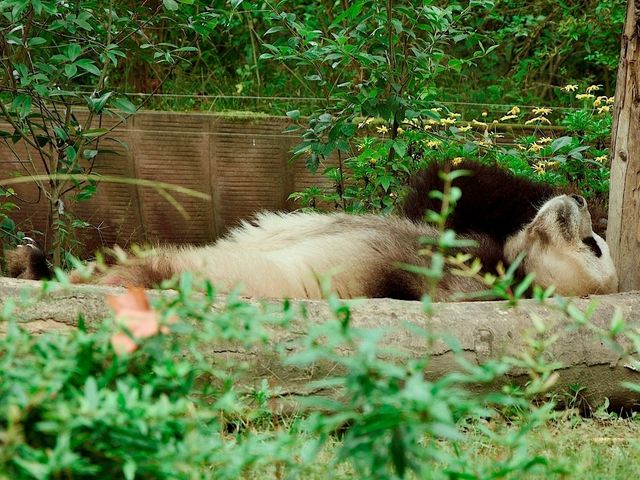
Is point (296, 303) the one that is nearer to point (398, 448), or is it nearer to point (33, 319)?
point (33, 319)

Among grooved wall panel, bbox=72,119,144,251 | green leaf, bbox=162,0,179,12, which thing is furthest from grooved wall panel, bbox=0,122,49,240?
green leaf, bbox=162,0,179,12

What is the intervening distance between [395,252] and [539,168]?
1.22m

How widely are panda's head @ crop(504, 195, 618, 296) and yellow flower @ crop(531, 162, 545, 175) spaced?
795 mm

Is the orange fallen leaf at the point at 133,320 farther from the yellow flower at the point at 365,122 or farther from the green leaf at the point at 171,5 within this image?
the yellow flower at the point at 365,122

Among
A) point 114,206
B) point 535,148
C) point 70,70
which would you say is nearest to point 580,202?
point 535,148

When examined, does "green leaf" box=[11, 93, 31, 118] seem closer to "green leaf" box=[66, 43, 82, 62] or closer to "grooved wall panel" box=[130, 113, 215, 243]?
"green leaf" box=[66, 43, 82, 62]

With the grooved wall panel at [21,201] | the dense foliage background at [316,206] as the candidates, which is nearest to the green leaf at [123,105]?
the dense foliage background at [316,206]

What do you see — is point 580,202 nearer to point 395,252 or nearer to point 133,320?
point 395,252

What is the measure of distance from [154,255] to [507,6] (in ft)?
13.7

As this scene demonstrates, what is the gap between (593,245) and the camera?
3.47m

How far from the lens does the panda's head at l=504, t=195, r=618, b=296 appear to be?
3.42 metres

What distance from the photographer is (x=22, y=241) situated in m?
4.17

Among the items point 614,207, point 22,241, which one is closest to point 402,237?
point 614,207

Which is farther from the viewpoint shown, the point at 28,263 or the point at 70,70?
the point at 70,70
